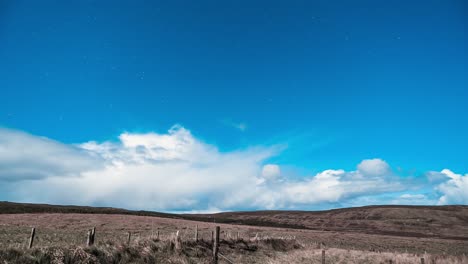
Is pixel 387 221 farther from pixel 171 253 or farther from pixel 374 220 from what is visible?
pixel 171 253

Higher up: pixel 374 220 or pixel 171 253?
pixel 374 220

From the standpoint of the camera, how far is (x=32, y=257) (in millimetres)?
13234

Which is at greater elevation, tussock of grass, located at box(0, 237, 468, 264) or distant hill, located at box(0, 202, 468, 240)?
distant hill, located at box(0, 202, 468, 240)

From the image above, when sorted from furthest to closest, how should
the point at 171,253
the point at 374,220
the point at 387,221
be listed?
the point at 374,220
the point at 387,221
the point at 171,253

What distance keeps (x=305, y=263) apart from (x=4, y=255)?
18.6m

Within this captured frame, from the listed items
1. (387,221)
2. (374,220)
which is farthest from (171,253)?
(374,220)

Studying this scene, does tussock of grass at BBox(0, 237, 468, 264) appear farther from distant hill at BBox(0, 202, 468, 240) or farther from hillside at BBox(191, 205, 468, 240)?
hillside at BBox(191, 205, 468, 240)

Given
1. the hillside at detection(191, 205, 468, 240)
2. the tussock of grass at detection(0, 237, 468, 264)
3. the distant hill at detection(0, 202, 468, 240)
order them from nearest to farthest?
the tussock of grass at detection(0, 237, 468, 264) < the distant hill at detection(0, 202, 468, 240) < the hillside at detection(191, 205, 468, 240)

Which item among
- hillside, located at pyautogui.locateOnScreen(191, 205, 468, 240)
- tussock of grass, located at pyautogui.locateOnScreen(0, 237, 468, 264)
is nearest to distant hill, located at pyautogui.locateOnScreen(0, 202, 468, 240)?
hillside, located at pyautogui.locateOnScreen(191, 205, 468, 240)

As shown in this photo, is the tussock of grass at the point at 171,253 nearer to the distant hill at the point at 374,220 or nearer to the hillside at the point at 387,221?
the distant hill at the point at 374,220

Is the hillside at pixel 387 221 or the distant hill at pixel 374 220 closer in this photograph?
the distant hill at pixel 374 220

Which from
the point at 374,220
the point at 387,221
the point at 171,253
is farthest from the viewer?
the point at 374,220

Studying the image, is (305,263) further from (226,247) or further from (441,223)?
(441,223)

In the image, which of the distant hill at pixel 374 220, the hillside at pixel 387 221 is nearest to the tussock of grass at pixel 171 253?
the distant hill at pixel 374 220
